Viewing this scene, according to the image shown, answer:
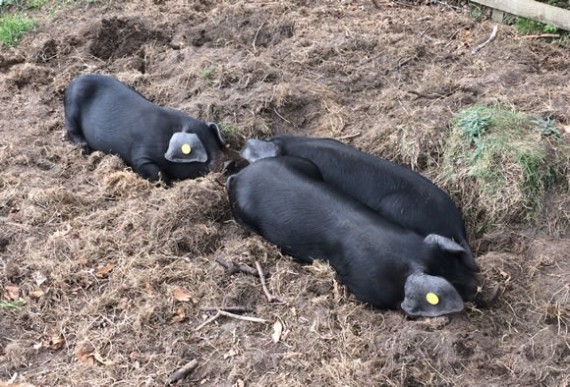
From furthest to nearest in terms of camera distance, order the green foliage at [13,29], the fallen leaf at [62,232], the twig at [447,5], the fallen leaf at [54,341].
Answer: the twig at [447,5] → the green foliage at [13,29] → the fallen leaf at [62,232] → the fallen leaf at [54,341]

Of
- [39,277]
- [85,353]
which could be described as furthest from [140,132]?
[85,353]

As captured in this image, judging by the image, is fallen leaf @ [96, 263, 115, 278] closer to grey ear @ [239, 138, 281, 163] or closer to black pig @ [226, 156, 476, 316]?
black pig @ [226, 156, 476, 316]

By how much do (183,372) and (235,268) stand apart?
2.80ft

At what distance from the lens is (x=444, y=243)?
4.15m

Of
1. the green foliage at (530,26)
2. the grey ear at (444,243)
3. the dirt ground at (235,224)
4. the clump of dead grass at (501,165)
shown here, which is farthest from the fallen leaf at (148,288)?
the green foliage at (530,26)

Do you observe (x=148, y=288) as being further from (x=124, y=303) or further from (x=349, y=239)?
(x=349, y=239)

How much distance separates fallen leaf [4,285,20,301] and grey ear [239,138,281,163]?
191 cm

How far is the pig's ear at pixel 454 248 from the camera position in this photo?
4113 millimetres

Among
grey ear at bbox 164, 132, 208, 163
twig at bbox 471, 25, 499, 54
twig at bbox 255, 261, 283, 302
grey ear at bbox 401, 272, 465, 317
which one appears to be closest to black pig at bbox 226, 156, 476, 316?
grey ear at bbox 401, 272, 465, 317

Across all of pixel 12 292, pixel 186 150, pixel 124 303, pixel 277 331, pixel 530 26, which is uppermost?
pixel 530 26

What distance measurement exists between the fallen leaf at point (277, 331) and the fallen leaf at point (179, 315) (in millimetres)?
537

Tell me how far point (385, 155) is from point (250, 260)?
5.00ft

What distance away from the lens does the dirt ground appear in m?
3.62

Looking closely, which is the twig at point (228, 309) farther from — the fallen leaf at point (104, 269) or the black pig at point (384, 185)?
the black pig at point (384, 185)
